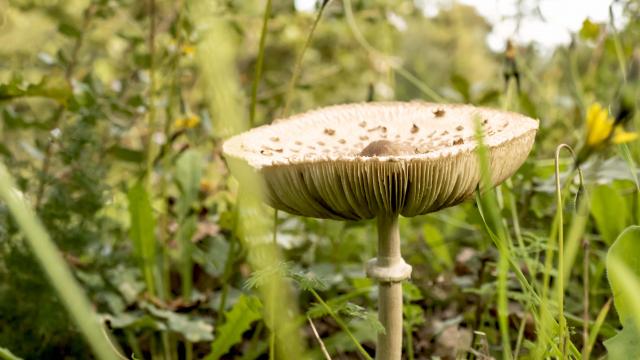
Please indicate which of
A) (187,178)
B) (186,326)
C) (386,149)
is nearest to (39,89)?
(187,178)

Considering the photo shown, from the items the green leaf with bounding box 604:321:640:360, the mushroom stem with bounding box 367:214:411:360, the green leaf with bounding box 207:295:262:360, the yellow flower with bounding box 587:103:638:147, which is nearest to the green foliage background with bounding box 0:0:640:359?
the green leaf with bounding box 207:295:262:360

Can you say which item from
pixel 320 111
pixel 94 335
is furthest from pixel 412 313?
pixel 94 335

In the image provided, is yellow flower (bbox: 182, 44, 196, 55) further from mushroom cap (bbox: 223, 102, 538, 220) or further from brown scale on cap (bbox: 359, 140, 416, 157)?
brown scale on cap (bbox: 359, 140, 416, 157)

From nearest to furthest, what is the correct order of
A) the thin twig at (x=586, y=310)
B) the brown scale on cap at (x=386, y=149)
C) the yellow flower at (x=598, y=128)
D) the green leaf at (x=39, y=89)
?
1. the yellow flower at (x=598, y=128)
2. the thin twig at (x=586, y=310)
3. the brown scale on cap at (x=386, y=149)
4. the green leaf at (x=39, y=89)

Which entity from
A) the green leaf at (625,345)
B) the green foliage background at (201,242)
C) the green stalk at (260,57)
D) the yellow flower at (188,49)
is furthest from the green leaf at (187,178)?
the green leaf at (625,345)

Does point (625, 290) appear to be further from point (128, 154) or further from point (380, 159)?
point (128, 154)

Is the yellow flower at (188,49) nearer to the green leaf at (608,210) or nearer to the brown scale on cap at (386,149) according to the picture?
the brown scale on cap at (386,149)
